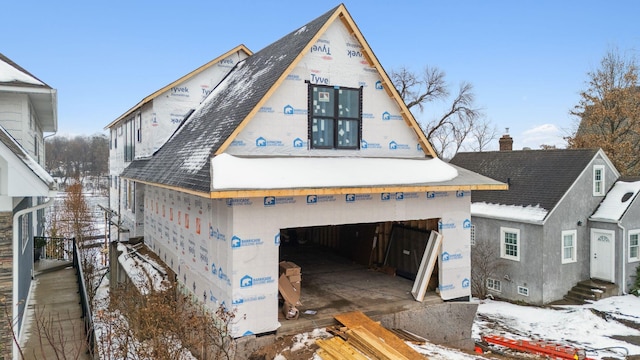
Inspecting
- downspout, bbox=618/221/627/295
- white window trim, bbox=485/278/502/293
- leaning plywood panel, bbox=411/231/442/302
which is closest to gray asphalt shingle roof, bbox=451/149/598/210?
downspout, bbox=618/221/627/295

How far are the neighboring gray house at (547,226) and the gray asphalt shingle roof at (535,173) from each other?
0.04 metres

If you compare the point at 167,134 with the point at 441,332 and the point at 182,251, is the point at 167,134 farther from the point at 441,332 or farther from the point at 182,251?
the point at 441,332

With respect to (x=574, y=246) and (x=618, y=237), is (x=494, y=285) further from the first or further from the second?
(x=618, y=237)

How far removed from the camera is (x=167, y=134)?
56.6 ft

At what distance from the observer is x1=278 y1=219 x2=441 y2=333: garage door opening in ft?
34.2

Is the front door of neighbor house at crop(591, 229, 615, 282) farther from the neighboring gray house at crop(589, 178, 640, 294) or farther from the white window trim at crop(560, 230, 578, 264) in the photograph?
the white window trim at crop(560, 230, 578, 264)

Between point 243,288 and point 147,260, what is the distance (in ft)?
24.9

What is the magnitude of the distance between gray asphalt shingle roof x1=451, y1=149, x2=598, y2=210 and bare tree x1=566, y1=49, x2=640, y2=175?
8.32 meters

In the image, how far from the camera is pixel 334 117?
10.5m

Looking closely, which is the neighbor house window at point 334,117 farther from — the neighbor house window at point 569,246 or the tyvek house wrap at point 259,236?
the neighbor house window at point 569,246

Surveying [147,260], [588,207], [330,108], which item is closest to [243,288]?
[330,108]

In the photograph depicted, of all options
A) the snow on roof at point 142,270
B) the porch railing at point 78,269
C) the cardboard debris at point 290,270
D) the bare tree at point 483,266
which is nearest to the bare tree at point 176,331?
the porch railing at point 78,269


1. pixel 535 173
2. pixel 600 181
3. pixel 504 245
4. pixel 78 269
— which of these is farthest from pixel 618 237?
pixel 78 269

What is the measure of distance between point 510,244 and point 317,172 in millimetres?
14546
